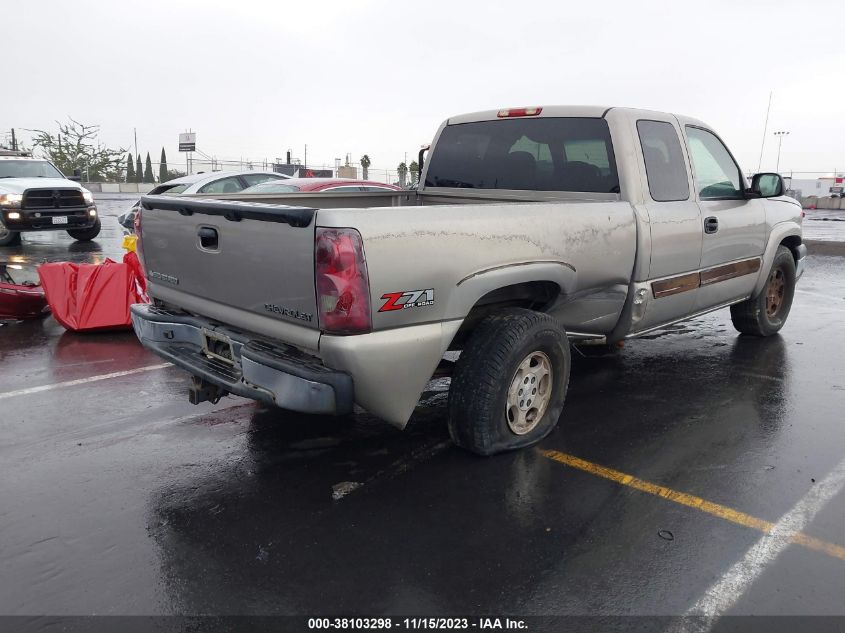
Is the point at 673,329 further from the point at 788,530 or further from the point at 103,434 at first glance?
the point at 103,434

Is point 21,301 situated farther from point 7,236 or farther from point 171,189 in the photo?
point 7,236

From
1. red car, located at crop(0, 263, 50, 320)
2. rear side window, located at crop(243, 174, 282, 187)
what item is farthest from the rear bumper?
rear side window, located at crop(243, 174, 282, 187)

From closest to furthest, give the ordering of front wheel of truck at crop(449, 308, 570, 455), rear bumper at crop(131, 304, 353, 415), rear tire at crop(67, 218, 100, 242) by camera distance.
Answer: rear bumper at crop(131, 304, 353, 415), front wheel of truck at crop(449, 308, 570, 455), rear tire at crop(67, 218, 100, 242)

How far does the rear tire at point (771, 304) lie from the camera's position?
626cm

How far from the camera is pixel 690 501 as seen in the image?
3324mm

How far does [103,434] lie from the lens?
4086mm

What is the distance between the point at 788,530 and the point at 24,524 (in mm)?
3532

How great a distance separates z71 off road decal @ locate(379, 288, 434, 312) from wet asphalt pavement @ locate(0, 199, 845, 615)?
99cm

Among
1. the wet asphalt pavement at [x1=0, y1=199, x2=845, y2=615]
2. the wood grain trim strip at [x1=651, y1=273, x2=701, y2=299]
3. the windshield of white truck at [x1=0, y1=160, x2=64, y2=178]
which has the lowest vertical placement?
the wet asphalt pavement at [x1=0, y1=199, x2=845, y2=615]

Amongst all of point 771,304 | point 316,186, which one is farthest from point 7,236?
point 771,304

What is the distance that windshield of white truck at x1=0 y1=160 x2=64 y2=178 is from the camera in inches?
562

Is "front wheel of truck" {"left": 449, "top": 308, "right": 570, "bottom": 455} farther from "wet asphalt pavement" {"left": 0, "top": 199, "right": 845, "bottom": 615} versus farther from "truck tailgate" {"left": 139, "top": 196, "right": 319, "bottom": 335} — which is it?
"truck tailgate" {"left": 139, "top": 196, "right": 319, "bottom": 335}

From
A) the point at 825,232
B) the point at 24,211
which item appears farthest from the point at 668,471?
the point at 825,232

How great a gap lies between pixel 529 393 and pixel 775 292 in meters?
4.01
